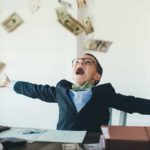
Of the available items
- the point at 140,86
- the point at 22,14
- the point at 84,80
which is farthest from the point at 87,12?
the point at 84,80

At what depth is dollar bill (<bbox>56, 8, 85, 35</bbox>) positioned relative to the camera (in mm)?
2119

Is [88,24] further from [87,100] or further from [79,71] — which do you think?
[87,100]

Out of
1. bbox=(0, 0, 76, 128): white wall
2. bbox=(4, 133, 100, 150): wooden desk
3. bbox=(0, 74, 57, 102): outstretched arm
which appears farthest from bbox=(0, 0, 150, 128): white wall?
bbox=(4, 133, 100, 150): wooden desk

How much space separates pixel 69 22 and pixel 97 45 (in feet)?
0.81

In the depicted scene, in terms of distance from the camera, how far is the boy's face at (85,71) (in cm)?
152

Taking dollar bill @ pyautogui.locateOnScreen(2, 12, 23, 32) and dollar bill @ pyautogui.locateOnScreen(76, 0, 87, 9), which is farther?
dollar bill @ pyautogui.locateOnScreen(2, 12, 23, 32)

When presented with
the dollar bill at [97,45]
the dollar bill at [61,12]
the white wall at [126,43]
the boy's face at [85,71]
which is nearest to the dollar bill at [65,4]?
the dollar bill at [61,12]

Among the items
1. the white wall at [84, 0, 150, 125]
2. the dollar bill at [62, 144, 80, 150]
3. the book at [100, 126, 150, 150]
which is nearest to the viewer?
the book at [100, 126, 150, 150]

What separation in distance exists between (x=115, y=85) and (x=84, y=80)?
651 mm

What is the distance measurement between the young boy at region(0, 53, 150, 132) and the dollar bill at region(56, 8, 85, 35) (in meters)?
0.60

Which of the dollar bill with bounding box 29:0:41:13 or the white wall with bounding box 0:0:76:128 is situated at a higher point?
the dollar bill with bounding box 29:0:41:13

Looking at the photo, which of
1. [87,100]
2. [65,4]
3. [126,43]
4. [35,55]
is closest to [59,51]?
[35,55]

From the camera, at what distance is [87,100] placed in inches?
56.3

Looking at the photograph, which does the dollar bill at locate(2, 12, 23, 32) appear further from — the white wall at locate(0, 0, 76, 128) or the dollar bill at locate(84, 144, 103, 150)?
the dollar bill at locate(84, 144, 103, 150)
